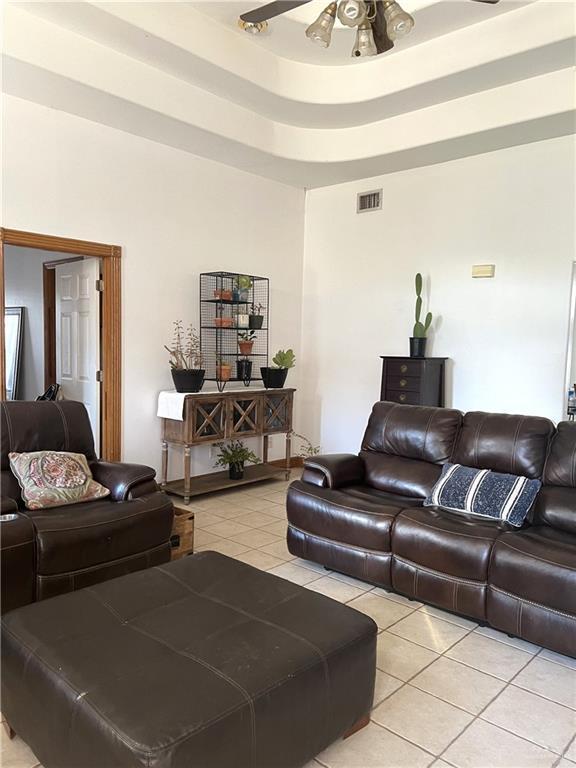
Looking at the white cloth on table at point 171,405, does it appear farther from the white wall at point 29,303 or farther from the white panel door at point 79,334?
the white wall at point 29,303

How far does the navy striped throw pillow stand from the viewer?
2992 millimetres

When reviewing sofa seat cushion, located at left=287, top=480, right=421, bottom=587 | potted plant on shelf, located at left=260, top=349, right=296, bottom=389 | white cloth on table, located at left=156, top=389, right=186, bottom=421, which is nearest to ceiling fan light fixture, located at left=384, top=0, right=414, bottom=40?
sofa seat cushion, located at left=287, top=480, right=421, bottom=587

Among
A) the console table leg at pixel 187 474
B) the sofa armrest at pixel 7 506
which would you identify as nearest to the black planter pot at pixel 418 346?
the console table leg at pixel 187 474

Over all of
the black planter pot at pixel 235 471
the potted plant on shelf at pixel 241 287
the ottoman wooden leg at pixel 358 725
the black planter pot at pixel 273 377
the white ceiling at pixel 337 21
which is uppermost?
the white ceiling at pixel 337 21

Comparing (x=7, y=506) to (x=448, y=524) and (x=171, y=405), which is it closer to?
(x=171, y=405)

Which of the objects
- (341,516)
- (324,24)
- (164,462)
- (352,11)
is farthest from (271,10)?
(164,462)

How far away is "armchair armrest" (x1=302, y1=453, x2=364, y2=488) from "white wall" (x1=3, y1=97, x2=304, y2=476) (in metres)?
1.86

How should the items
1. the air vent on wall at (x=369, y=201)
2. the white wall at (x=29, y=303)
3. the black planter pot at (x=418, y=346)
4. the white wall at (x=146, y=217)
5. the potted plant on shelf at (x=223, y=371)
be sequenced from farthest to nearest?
1. the white wall at (x=29, y=303)
2. the air vent on wall at (x=369, y=201)
3. the potted plant on shelf at (x=223, y=371)
4. the black planter pot at (x=418, y=346)
5. the white wall at (x=146, y=217)

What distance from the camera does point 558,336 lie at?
4.54m

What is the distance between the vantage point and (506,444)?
10.8 feet

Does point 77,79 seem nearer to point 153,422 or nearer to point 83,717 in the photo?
point 153,422

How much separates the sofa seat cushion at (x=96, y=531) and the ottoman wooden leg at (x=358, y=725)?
150cm

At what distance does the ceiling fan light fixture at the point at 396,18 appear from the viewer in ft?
8.31

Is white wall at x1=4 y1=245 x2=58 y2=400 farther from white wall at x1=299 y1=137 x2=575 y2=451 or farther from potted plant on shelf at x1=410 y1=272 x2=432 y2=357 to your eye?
potted plant on shelf at x1=410 y1=272 x2=432 y2=357
